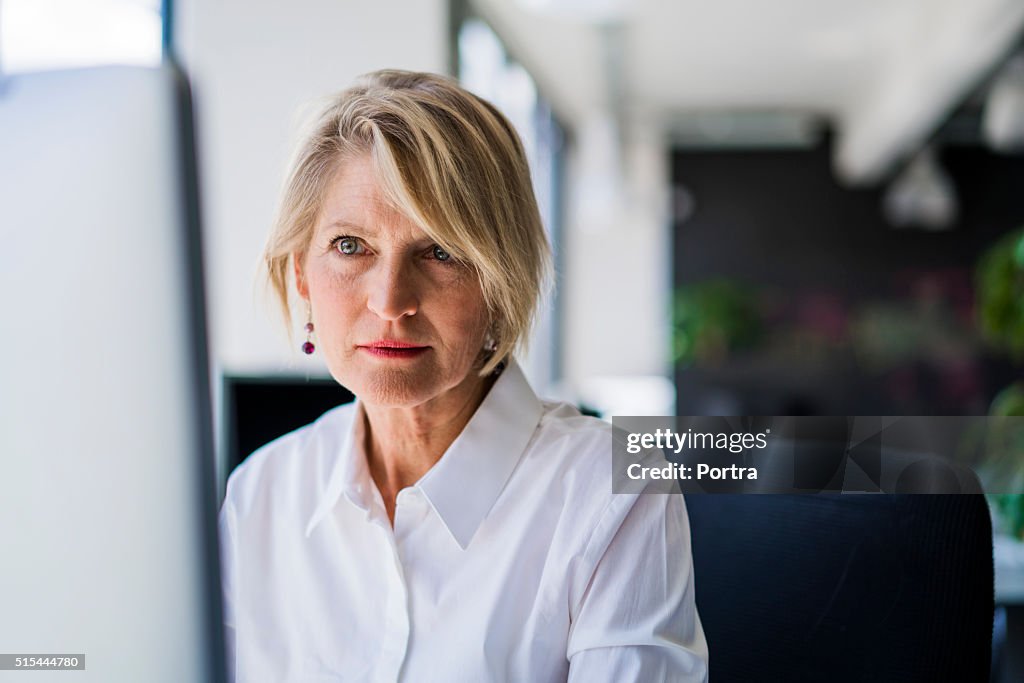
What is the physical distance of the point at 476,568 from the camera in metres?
1.05

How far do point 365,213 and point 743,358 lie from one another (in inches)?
270

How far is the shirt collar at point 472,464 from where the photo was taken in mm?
1075

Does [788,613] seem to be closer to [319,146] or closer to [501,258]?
[501,258]

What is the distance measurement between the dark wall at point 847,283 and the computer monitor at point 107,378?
23.1 ft

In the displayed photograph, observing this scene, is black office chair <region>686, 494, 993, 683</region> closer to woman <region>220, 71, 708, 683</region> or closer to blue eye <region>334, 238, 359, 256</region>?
woman <region>220, 71, 708, 683</region>

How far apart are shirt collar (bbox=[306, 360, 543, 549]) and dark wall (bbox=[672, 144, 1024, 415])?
20.8 feet

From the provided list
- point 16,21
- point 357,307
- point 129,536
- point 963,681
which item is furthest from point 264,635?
point 16,21

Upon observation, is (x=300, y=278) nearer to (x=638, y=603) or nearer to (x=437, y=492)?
(x=437, y=492)

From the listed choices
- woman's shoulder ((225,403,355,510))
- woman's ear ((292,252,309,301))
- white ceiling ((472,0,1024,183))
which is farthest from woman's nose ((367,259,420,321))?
white ceiling ((472,0,1024,183))

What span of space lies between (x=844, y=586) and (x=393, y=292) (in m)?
0.80

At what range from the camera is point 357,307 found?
106 centimetres

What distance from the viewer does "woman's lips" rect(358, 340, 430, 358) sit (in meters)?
1.04

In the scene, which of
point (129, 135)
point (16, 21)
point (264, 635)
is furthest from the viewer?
point (16, 21)

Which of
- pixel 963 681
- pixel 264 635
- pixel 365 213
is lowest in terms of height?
pixel 963 681
